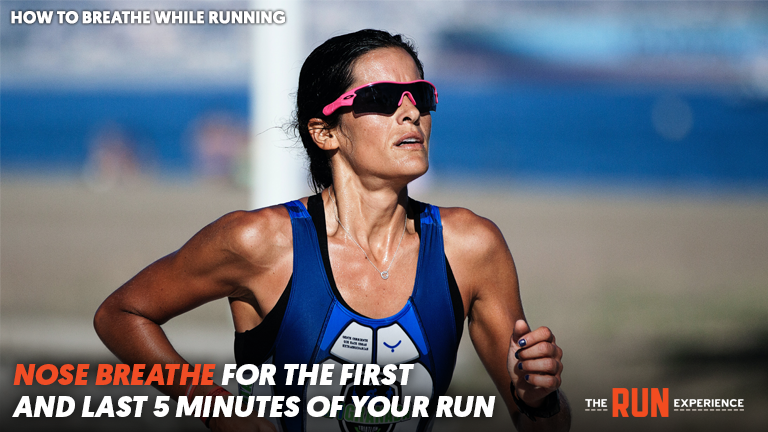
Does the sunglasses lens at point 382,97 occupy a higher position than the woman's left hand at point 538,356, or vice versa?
the sunglasses lens at point 382,97

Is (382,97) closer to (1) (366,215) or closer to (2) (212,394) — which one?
(1) (366,215)

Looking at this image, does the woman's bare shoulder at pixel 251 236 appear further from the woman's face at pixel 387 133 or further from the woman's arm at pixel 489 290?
the woman's arm at pixel 489 290

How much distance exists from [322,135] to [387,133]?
0.30m

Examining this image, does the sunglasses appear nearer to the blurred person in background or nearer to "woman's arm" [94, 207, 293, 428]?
the blurred person in background

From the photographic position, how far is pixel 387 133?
2537 mm

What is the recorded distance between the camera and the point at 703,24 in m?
Answer: 27.6

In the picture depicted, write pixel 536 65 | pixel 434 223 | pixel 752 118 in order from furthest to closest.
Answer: pixel 536 65 → pixel 752 118 → pixel 434 223

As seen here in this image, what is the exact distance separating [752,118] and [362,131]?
94.6ft

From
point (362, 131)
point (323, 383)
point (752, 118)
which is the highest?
point (752, 118)

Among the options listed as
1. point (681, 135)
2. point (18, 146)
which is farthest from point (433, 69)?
point (18, 146)

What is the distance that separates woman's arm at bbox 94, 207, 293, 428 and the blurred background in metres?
0.86

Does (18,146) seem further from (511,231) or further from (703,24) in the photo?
(703,24)

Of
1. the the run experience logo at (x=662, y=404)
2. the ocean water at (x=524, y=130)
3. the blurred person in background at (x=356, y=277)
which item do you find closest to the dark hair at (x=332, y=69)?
the blurred person in background at (x=356, y=277)

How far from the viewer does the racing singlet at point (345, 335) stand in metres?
2.46
